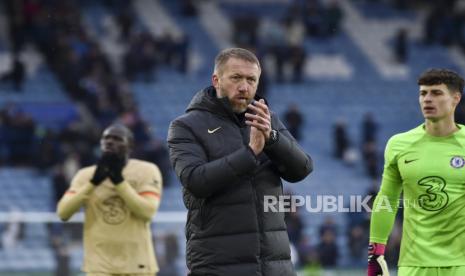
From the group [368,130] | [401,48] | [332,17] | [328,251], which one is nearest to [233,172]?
[328,251]

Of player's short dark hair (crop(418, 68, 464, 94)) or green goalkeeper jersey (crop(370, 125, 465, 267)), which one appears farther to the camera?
player's short dark hair (crop(418, 68, 464, 94))

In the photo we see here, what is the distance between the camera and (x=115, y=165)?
9414 mm

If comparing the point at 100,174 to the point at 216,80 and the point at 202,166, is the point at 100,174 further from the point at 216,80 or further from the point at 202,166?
the point at 202,166

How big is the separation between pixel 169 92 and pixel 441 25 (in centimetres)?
781

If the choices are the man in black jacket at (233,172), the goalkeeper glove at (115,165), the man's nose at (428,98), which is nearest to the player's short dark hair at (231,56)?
the man in black jacket at (233,172)

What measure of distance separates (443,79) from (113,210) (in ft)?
10.1

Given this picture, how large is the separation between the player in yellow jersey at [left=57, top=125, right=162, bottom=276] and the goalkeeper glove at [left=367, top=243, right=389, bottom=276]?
90.6 inches

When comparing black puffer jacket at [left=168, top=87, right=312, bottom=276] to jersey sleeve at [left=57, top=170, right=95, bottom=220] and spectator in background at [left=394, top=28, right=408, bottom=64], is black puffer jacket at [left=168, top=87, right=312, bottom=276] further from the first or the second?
spectator in background at [left=394, top=28, right=408, bottom=64]

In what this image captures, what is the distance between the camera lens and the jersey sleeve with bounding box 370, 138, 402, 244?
303 inches

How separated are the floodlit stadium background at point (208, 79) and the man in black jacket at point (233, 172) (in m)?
10.9

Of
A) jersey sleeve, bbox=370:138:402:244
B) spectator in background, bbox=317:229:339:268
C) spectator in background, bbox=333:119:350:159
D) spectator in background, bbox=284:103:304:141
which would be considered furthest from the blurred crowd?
jersey sleeve, bbox=370:138:402:244

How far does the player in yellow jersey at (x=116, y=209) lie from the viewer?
9430mm

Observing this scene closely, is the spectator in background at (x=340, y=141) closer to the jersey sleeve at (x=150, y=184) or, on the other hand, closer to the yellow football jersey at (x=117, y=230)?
the jersey sleeve at (x=150, y=184)

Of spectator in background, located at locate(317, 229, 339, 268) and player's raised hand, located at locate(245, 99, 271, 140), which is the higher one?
player's raised hand, located at locate(245, 99, 271, 140)
